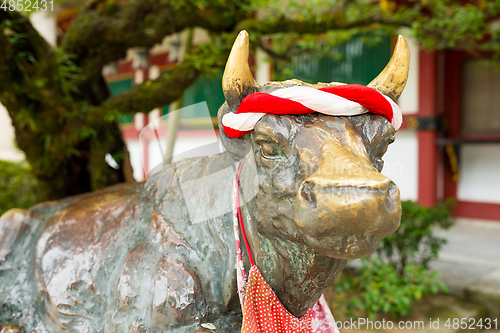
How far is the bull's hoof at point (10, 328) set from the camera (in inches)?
56.4

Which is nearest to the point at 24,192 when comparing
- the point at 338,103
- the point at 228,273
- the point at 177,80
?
the point at 177,80

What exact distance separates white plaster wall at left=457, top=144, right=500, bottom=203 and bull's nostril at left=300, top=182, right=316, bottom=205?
678cm

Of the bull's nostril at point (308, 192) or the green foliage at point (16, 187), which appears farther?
the green foliage at point (16, 187)

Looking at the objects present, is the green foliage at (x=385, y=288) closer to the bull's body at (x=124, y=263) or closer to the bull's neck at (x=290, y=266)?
the bull's neck at (x=290, y=266)

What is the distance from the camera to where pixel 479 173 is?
668 centimetres

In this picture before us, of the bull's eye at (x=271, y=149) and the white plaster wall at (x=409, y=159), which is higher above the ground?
the bull's eye at (x=271, y=149)

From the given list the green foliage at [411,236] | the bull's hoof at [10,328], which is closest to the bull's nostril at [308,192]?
the bull's hoof at [10,328]

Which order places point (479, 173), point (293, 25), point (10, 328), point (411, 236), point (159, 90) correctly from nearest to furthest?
1. point (10, 328)
2. point (159, 90)
3. point (293, 25)
4. point (411, 236)
5. point (479, 173)

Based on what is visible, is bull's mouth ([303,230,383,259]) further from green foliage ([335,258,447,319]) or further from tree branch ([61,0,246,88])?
green foliage ([335,258,447,319])

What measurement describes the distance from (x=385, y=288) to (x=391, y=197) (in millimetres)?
2490

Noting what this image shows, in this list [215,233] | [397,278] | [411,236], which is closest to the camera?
[215,233]

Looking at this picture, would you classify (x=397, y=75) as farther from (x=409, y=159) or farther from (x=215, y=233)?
(x=409, y=159)

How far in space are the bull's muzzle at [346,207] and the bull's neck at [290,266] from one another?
0.19 meters

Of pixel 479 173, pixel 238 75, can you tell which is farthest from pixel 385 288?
pixel 479 173
